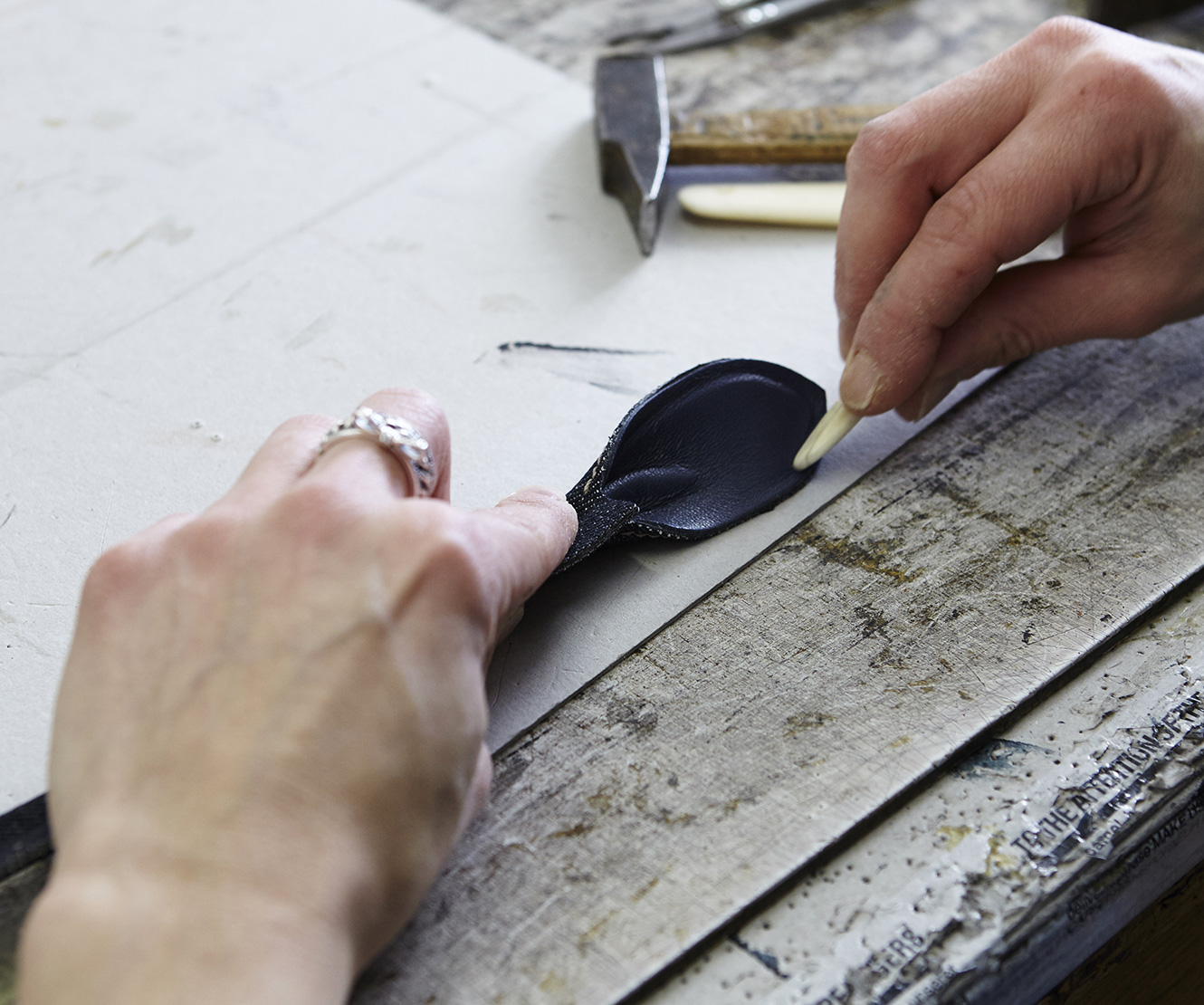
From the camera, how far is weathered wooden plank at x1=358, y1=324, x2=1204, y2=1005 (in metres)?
0.65

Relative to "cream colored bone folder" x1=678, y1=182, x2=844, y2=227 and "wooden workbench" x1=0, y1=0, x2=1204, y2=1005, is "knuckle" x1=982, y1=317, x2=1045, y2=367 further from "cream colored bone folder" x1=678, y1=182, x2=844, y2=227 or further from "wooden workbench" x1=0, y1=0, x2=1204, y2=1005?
"cream colored bone folder" x1=678, y1=182, x2=844, y2=227

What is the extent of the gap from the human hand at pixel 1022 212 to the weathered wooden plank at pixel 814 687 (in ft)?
0.30

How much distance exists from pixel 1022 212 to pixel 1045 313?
151 mm

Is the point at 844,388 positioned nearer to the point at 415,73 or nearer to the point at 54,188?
the point at 415,73

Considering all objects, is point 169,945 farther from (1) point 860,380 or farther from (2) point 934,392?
(2) point 934,392

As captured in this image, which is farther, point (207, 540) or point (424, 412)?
point (424, 412)

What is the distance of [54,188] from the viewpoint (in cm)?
142

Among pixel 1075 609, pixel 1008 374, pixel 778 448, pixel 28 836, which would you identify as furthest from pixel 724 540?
pixel 28 836

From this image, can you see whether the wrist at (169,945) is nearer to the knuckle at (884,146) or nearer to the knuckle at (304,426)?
the knuckle at (304,426)

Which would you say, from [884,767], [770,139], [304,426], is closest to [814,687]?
[884,767]

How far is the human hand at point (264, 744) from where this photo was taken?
54cm

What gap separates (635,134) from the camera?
1.37 m

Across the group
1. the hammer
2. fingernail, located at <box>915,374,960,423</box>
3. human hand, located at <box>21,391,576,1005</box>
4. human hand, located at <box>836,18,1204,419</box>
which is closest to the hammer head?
the hammer

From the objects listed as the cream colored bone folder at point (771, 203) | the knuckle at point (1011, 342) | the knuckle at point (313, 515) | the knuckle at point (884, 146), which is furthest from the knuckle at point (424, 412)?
the cream colored bone folder at point (771, 203)
